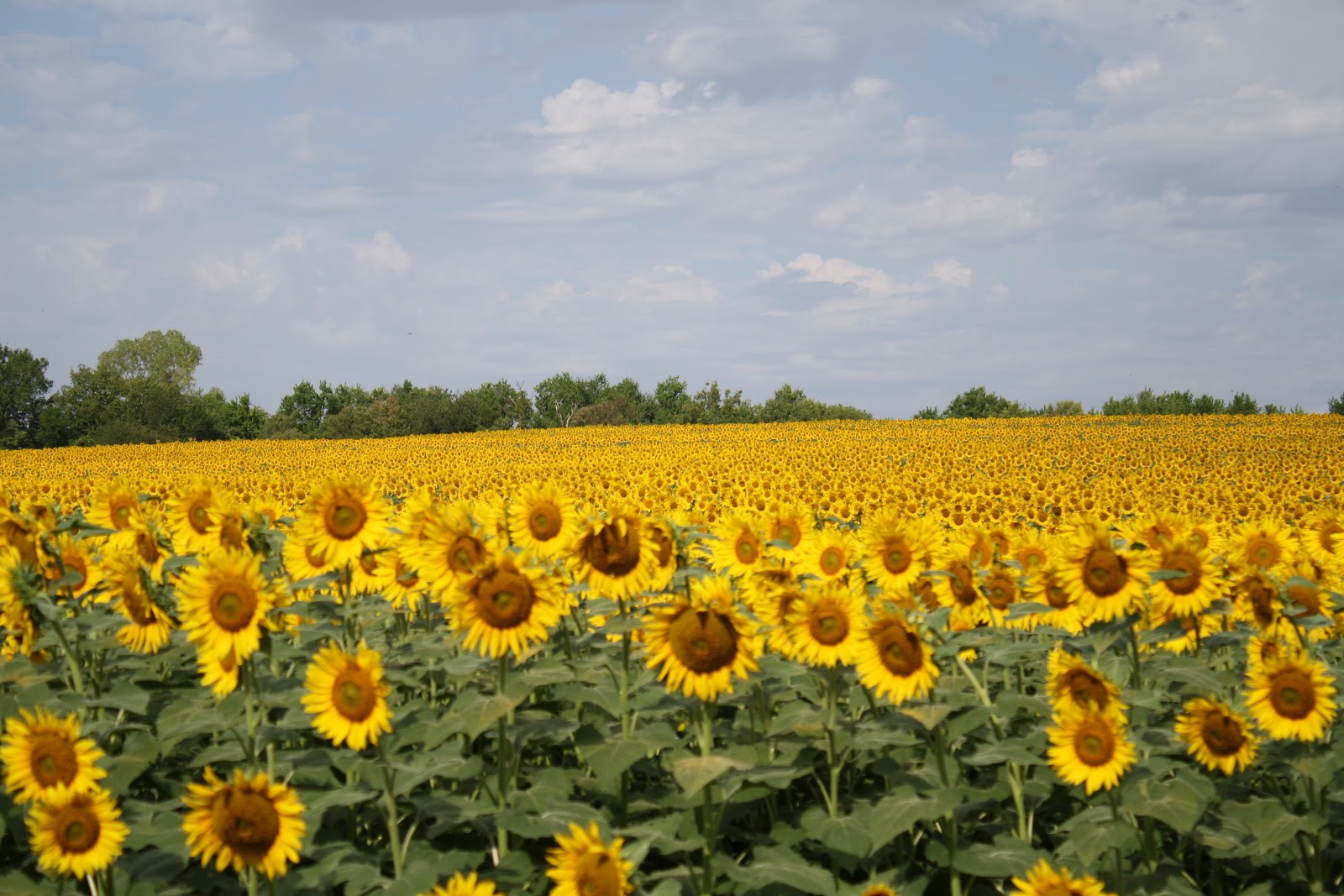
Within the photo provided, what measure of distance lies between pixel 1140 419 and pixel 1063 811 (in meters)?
49.8

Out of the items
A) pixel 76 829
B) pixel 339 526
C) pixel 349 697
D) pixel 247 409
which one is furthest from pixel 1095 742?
pixel 247 409

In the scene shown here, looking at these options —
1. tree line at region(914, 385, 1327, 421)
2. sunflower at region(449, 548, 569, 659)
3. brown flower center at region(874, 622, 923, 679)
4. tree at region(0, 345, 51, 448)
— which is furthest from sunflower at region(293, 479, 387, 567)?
tree at region(0, 345, 51, 448)

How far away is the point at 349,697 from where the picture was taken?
4258 mm

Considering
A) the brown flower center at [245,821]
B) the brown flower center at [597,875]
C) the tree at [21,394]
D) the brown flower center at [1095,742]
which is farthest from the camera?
the tree at [21,394]

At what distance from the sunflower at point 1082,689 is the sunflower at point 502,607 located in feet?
7.59

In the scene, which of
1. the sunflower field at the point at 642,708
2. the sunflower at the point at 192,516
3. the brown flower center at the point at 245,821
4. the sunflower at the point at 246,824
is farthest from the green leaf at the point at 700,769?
the sunflower at the point at 192,516

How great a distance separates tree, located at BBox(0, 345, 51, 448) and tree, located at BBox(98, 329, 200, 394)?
71.2 ft

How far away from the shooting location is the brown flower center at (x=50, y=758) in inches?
165

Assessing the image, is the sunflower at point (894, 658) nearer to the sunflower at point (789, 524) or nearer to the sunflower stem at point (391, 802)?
the sunflower stem at point (391, 802)

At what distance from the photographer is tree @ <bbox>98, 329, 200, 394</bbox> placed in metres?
118

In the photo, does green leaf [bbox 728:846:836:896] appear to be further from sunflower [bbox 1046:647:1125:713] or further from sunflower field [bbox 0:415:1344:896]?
sunflower [bbox 1046:647:1125:713]

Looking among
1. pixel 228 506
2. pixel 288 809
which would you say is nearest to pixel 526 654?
pixel 288 809

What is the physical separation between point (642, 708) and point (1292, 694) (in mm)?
3066

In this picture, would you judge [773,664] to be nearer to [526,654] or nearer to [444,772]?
[526,654]
